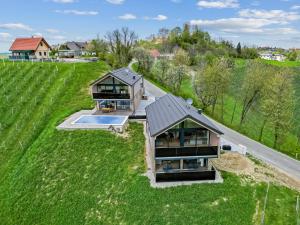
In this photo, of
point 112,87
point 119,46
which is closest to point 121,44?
point 119,46

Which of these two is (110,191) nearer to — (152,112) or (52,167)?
(52,167)

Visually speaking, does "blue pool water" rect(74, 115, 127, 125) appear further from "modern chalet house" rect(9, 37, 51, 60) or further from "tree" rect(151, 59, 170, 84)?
"modern chalet house" rect(9, 37, 51, 60)

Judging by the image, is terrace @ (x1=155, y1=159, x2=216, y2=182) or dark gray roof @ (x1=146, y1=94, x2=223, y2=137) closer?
dark gray roof @ (x1=146, y1=94, x2=223, y2=137)

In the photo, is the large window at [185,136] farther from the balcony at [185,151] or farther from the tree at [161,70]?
the tree at [161,70]

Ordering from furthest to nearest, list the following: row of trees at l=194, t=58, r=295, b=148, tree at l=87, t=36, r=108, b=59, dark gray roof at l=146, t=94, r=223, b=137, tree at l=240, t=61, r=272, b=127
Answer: tree at l=87, t=36, r=108, b=59 < tree at l=240, t=61, r=272, b=127 < row of trees at l=194, t=58, r=295, b=148 < dark gray roof at l=146, t=94, r=223, b=137

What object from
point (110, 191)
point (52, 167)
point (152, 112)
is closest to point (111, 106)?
point (152, 112)

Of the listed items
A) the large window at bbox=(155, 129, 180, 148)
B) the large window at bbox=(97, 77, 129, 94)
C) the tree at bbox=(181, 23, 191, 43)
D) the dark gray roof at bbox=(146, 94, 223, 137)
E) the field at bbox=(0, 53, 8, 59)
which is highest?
the tree at bbox=(181, 23, 191, 43)

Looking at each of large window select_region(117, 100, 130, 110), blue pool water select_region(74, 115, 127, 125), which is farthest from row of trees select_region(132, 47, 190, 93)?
blue pool water select_region(74, 115, 127, 125)
